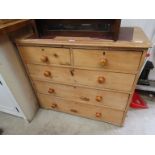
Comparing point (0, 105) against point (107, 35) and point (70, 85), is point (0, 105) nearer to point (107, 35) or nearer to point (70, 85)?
point (70, 85)

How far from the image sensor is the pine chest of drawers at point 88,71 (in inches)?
35.9

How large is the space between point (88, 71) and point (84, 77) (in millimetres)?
82

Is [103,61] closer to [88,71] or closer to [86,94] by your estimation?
[88,71]

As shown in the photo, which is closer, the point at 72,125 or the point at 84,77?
the point at 84,77

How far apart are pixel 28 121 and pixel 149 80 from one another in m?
1.62

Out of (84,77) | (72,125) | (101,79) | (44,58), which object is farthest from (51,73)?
(72,125)

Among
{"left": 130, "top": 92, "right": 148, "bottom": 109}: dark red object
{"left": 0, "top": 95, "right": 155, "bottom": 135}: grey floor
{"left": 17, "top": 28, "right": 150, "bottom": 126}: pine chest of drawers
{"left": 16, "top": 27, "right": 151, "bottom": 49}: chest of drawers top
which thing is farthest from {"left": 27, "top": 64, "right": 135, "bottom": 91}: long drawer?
{"left": 130, "top": 92, "right": 148, "bottom": 109}: dark red object

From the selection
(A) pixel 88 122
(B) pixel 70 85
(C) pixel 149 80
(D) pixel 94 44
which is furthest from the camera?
(C) pixel 149 80

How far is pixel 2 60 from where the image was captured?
107cm

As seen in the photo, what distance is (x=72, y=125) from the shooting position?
1.47 metres

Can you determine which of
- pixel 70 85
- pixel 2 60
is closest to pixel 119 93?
pixel 70 85

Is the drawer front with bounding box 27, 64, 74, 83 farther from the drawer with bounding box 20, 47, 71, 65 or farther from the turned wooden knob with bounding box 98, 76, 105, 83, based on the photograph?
the turned wooden knob with bounding box 98, 76, 105, 83

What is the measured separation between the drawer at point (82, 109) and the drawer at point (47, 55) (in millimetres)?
506

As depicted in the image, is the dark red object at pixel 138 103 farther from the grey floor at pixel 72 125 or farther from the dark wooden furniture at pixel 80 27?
the dark wooden furniture at pixel 80 27
